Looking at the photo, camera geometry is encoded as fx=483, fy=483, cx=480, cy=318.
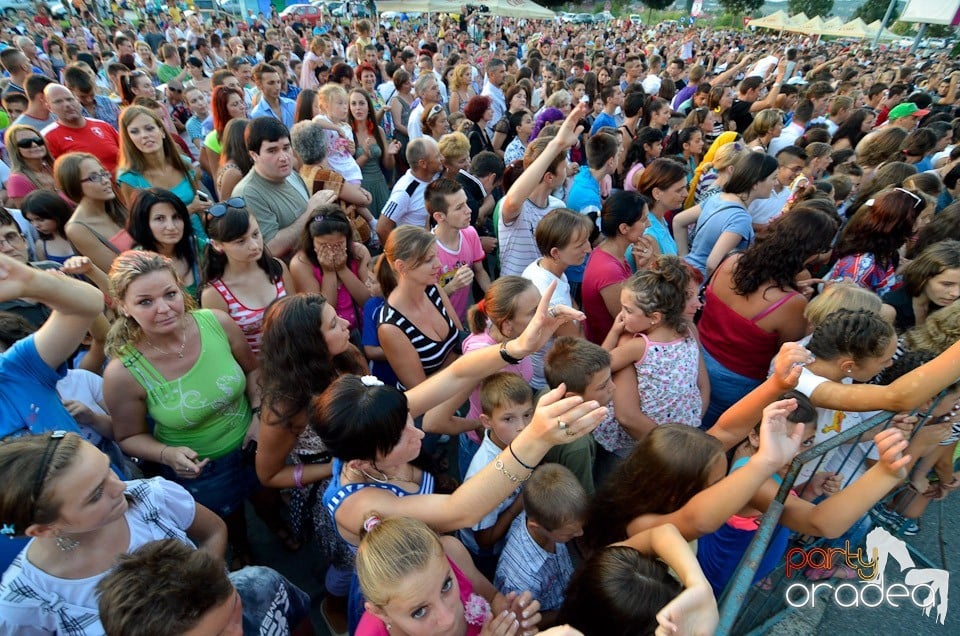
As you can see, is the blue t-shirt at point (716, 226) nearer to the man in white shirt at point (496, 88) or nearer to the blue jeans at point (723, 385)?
the blue jeans at point (723, 385)

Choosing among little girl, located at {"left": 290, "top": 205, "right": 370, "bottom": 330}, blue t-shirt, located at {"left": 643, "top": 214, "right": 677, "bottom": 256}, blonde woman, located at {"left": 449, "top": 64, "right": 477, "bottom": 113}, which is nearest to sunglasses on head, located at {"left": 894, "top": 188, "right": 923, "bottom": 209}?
blue t-shirt, located at {"left": 643, "top": 214, "right": 677, "bottom": 256}

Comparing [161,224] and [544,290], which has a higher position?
[161,224]

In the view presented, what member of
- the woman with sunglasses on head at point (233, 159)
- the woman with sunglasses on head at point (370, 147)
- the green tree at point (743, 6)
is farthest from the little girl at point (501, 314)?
the green tree at point (743, 6)

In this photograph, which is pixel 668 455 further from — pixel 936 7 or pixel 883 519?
pixel 936 7

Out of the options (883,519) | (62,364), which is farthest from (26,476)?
(883,519)

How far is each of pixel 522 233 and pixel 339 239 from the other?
1446 millimetres

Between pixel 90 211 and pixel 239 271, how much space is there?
1.35m

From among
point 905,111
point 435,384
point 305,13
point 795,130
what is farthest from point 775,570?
point 305,13

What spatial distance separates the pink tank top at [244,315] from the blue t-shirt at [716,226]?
333cm

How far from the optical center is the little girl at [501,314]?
2.58 metres

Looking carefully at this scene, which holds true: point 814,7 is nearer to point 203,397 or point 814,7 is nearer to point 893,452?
point 893,452

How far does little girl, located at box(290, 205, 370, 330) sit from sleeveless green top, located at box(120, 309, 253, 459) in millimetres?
815

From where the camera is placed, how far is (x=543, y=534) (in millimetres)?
2006

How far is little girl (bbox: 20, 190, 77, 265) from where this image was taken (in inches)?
128
